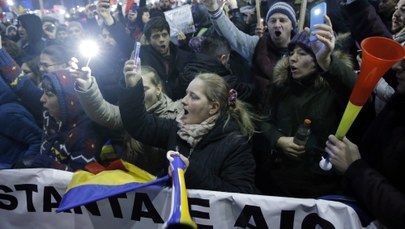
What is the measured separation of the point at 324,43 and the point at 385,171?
2.38ft

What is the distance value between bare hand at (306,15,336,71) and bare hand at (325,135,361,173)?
0.51 meters

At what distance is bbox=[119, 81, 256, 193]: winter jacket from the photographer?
1948 millimetres

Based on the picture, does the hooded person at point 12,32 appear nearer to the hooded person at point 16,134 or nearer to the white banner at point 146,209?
the hooded person at point 16,134

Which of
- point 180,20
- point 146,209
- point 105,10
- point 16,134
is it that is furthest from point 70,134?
point 180,20

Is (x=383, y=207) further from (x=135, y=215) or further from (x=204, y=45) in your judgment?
(x=204, y=45)

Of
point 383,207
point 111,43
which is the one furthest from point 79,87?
point 111,43

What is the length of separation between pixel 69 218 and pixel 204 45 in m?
2.33

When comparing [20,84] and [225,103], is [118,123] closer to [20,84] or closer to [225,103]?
[225,103]

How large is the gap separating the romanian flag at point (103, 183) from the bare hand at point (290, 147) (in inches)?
39.4

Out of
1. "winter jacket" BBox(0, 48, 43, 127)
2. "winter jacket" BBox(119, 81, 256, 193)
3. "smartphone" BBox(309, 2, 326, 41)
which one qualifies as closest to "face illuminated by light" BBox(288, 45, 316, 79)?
"smartphone" BBox(309, 2, 326, 41)

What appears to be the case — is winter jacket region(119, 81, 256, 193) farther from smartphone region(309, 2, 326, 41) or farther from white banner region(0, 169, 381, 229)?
smartphone region(309, 2, 326, 41)

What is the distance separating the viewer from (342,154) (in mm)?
1685

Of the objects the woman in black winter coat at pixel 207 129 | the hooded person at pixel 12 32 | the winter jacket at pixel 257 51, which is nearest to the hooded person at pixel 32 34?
the hooded person at pixel 12 32

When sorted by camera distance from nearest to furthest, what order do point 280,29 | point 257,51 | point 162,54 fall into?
point 280,29 < point 257,51 < point 162,54
